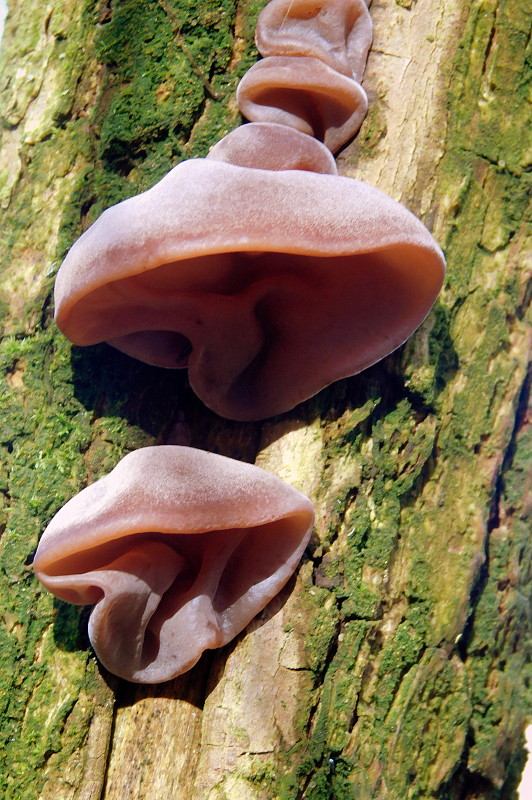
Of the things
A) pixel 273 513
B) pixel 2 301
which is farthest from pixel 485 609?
pixel 2 301

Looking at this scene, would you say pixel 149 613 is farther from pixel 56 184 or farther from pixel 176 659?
pixel 56 184

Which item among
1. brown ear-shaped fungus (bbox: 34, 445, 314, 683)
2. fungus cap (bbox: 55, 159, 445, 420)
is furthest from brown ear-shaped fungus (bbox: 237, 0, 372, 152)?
brown ear-shaped fungus (bbox: 34, 445, 314, 683)

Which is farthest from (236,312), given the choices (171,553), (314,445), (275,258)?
(171,553)

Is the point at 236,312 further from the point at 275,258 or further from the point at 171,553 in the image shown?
the point at 171,553

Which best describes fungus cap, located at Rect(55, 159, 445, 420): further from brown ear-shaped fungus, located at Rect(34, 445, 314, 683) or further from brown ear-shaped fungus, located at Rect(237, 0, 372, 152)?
brown ear-shaped fungus, located at Rect(237, 0, 372, 152)

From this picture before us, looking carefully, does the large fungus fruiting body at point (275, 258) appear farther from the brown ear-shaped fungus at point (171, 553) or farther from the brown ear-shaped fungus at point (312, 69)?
the brown ear-shaped fungus at point (171, 553)

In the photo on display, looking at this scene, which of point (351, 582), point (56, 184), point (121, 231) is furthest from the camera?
point (56, 184)

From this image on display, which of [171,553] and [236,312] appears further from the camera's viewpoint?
[236,312]

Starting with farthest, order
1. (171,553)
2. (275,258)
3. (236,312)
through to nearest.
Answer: (236,312), (275,258), (171,553)
